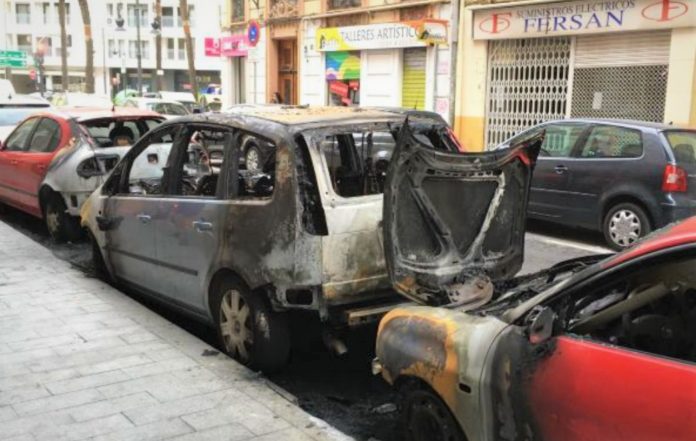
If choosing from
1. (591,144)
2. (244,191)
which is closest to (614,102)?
(591,144)

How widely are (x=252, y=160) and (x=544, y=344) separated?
2867 millimetres

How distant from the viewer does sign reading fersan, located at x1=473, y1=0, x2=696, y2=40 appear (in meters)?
13.5

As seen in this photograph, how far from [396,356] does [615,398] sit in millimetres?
1161

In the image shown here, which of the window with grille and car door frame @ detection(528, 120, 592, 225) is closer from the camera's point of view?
car door frame @ detection(528, 120, 592, 225)

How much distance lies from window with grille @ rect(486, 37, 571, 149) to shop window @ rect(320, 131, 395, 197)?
11621mm

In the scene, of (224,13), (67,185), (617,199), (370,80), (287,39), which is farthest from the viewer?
(224,13)

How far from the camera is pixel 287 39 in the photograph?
2522cm

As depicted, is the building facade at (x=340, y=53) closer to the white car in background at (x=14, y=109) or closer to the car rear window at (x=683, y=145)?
the white car in background at (x=14, y=109)

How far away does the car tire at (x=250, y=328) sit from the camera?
182 inches

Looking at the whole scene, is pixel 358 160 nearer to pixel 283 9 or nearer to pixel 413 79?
pixel 413 79

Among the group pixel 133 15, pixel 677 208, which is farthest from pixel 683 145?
pixel 133 15

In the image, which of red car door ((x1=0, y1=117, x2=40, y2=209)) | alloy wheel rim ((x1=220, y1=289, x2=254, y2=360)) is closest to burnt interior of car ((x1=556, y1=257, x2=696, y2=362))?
alloy wheel rim ((x1=220, y1=289, x2=254, y2=360))

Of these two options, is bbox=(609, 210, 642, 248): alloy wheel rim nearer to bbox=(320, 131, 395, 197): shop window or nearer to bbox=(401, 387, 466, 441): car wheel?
bbox=(320, 131, 395, 197): shop window

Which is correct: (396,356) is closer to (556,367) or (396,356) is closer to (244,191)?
(556,367)
